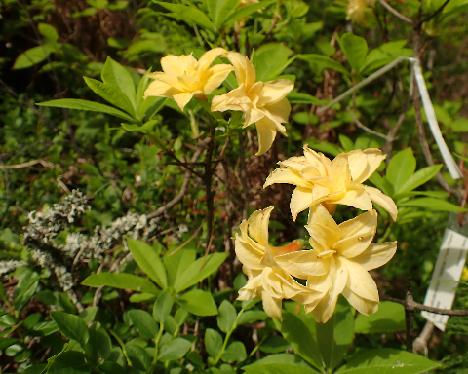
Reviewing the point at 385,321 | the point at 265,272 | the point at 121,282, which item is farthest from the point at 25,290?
the point at 385,321

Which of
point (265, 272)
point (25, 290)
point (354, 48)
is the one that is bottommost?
point (25, 290)

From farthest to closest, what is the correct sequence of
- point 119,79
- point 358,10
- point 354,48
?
point 358,10, point 354,48, point 119,79

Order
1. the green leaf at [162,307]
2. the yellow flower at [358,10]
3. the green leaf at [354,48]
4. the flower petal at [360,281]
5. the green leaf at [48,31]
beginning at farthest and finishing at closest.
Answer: the green leaf at [48,31], the yellow flower at [358,10], the green leaf at [354,48], the green leaf at [162,307], the flower petal at [360,281]

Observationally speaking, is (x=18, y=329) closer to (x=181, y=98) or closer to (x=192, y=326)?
(x=192, y=326)

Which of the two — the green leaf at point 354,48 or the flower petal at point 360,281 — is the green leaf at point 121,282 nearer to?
the flower petal at point 360,281

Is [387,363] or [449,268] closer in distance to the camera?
[387,363]

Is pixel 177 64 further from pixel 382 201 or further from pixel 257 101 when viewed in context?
pixel 382 201

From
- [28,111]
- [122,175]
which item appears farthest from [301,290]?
[28,111]

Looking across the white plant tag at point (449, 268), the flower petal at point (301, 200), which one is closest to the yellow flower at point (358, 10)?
the white plant tag at point (449, 268)
